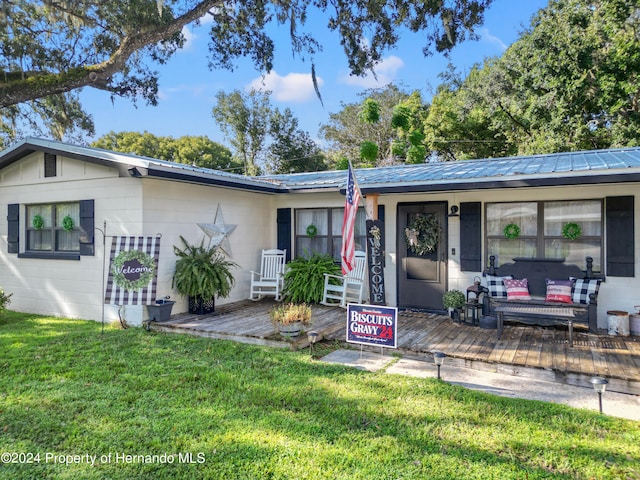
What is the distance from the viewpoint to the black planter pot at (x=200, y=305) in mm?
6793

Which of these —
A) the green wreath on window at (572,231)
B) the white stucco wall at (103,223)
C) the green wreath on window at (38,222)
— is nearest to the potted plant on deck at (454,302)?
the green wreath on window at (572,231)

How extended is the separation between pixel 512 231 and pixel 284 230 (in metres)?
4.45

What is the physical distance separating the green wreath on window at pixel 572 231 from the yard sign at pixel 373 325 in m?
3.38

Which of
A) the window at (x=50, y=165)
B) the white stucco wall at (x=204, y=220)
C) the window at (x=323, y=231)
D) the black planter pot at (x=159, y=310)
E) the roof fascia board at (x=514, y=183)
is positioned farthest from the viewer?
the window at (x=323, y=231)

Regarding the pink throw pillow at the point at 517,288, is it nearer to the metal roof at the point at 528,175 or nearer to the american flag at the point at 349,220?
the metal roof at the point at 528,175

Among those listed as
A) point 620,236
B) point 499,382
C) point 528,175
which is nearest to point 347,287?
point 528,175

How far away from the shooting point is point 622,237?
581cm

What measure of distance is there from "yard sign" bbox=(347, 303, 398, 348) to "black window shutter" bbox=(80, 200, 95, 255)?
15.3 ft

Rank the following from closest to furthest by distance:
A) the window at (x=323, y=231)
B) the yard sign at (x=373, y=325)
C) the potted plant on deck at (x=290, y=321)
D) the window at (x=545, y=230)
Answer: the yard sign at (x=373, y=325) → the potted plant on deck at (x=290, y=321) → the window at (x=545, y=230) → the window at (x=323, y=231)

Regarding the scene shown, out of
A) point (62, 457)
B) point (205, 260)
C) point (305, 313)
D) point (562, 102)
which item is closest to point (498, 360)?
point (305, 313)

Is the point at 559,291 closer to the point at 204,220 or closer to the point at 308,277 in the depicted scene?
the point at 308,277

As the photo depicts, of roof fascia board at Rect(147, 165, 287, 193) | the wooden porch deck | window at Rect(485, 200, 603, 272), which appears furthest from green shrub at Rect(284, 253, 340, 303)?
window at Rect(485, 200, 603, 272)

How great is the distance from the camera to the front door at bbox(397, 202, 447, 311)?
7129 mm

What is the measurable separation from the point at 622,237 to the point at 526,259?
126 centimetres
